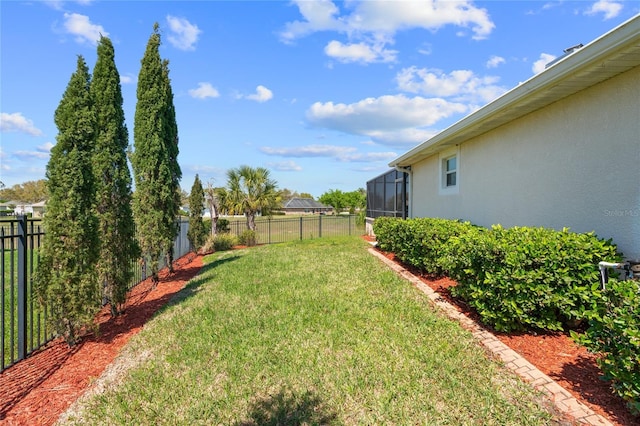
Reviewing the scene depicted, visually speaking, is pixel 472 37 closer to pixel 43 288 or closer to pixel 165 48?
pixel 165 48

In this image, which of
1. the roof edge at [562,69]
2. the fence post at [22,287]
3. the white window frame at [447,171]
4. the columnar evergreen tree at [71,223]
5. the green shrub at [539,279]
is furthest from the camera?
the white window frame at [447,171]

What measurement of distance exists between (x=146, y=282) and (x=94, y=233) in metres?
4.80

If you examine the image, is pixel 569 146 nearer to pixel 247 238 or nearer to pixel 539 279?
pixel 539 279

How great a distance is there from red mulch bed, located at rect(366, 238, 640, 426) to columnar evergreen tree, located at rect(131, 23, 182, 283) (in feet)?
24.1

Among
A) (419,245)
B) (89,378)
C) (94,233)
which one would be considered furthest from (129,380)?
(419,245)

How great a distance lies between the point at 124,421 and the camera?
2.71m

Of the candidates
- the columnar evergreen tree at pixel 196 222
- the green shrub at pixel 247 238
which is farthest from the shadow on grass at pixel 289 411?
the green shrub at pixel 247 238

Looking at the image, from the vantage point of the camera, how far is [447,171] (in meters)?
9.19

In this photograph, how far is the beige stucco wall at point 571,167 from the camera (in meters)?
3.77

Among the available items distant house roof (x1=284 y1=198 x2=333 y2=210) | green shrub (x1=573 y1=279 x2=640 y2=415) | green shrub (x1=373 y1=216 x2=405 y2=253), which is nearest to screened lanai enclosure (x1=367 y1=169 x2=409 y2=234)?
green shrub (x1=373 y1=216 x2=405 y2=253)

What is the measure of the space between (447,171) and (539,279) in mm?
6039

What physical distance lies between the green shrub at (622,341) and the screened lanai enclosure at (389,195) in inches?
410

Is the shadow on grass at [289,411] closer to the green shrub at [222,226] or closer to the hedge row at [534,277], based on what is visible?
the hedge row at [534,277]

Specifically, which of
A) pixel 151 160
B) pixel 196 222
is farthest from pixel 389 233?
pixel 196 222
